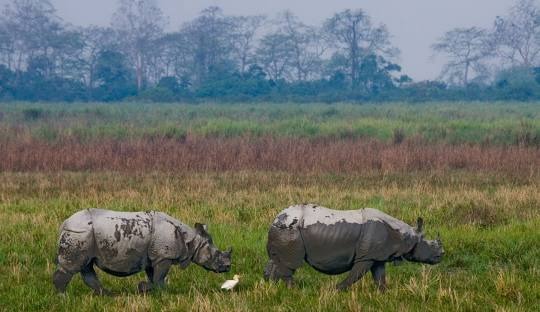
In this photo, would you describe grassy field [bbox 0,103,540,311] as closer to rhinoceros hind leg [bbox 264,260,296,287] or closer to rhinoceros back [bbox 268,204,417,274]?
rhinoceros hind leg [bbox 264,260,296,287]

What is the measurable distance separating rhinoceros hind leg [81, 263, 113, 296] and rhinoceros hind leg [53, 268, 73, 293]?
0.51ft

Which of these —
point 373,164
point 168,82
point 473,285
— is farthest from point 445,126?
point 168,82

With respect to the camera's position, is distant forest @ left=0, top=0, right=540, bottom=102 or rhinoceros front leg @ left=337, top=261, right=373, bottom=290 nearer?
rhinoceros front leg @ left=337, top=261, right=373, bottom=290

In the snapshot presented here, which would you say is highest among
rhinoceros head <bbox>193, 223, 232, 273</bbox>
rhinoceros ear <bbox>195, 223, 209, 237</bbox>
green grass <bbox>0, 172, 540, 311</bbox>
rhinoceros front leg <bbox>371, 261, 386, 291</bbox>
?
rhinoceros ear <bbox>195, 223, 209, 237</bbox>

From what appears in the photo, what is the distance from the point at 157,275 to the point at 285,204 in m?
6.43

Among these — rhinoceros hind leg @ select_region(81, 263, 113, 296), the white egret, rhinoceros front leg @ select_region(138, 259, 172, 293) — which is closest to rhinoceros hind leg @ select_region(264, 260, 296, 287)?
the white egret

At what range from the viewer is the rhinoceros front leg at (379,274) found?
303 inches

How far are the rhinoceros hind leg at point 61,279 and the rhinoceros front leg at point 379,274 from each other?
291 cm

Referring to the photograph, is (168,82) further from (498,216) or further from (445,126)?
(498,216)

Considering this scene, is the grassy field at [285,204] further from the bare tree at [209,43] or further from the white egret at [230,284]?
the bare tree at [209,43]

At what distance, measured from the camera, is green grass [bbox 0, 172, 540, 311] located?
283 inches

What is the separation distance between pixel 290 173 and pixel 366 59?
63153 mm

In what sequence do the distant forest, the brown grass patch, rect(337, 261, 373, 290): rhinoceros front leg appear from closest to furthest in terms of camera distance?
rect(337, 261, 373, 290): rhinoceros front leg < the brown grass patch < the distant forest

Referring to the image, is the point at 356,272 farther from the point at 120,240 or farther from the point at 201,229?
the point at 120,240
